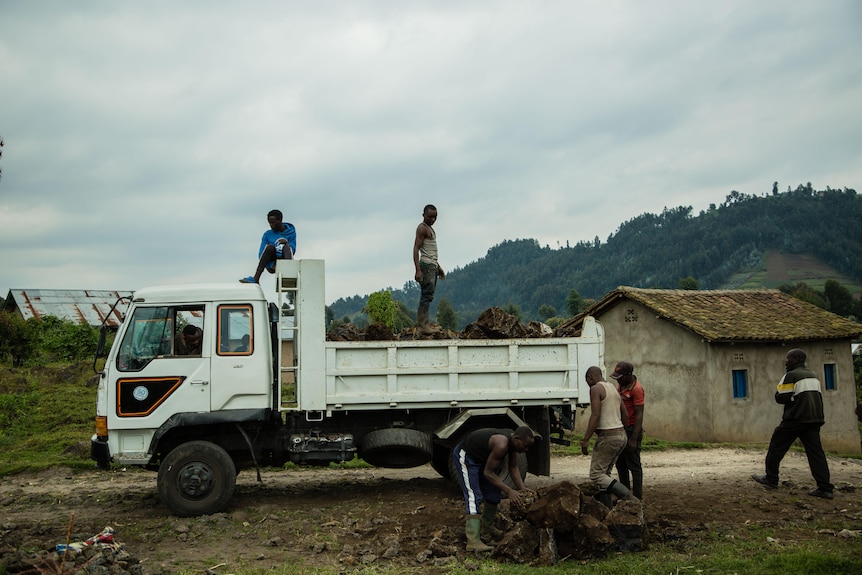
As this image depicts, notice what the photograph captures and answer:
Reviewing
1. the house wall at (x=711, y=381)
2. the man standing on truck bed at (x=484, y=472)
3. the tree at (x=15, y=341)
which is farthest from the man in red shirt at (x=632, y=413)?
the tree at (x=15, y=341)

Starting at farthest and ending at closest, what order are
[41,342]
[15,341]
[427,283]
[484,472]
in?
1. [41,342]
2. [15,341]
3. [427,283]
4. [484,472]

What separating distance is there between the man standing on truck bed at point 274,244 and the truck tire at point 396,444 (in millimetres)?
2472

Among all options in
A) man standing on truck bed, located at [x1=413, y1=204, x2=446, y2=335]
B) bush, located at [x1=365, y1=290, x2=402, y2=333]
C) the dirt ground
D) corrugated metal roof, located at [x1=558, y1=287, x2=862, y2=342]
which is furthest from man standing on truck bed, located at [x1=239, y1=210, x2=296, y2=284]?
bush, located at [x1=365, y1=290, x2=402, y2=333]

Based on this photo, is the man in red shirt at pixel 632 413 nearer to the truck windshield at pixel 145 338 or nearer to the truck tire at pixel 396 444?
the truck tire at pixel 396 444

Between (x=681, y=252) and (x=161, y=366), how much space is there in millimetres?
135999

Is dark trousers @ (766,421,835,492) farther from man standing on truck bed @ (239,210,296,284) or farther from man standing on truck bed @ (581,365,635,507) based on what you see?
man standing on truck bed @ (239,210,296,284)

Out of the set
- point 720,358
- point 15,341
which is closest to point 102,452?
point 720,358

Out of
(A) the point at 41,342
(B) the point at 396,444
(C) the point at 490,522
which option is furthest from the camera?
(A) the point at 41,342

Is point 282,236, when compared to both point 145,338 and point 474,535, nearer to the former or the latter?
point 145,338

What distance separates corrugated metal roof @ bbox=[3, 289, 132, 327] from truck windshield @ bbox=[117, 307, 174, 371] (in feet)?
103

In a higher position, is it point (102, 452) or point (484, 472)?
point (102, 452)

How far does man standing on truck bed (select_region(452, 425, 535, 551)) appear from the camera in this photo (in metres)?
7.14

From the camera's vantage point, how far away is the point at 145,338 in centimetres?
880

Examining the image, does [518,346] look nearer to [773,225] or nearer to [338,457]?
[338,457]
